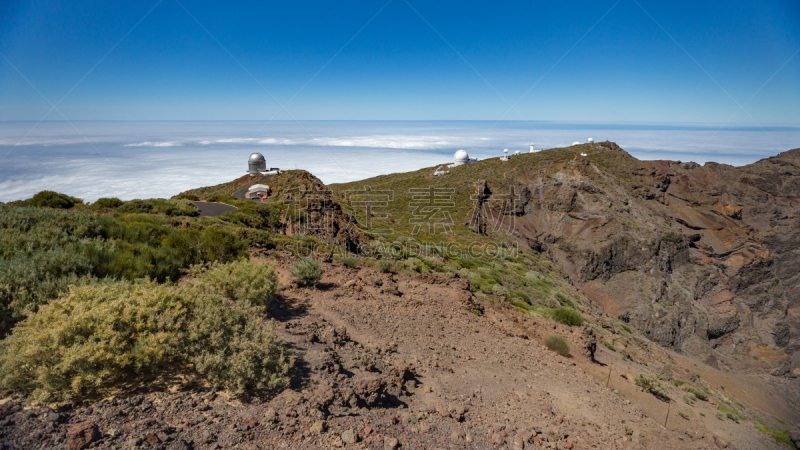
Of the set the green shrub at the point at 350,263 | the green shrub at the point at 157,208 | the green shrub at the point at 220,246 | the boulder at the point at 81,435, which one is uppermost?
the green shrub at the point at 157,208

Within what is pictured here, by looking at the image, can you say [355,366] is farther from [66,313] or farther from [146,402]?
[66,313]

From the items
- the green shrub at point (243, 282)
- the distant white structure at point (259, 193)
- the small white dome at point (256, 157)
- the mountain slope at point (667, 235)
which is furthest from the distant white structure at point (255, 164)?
the green shrub at point (243, 282)

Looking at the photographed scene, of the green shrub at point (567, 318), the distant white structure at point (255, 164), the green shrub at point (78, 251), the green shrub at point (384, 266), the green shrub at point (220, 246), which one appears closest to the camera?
the green shrub at point (78, 251)

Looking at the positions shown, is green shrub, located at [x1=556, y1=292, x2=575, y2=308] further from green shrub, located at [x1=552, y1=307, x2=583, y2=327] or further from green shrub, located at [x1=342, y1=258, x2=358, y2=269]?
green shrub, located at [x1=342, y1=258, x2=358, y2=269]

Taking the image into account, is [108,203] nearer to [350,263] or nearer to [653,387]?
[350,263]

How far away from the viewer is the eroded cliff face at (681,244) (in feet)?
83.7

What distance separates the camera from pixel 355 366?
207 inches

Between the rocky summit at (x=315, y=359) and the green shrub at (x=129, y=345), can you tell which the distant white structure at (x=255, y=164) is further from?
the green shrub at (x=129, y=345)

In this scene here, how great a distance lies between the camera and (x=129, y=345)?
3570 millimetres

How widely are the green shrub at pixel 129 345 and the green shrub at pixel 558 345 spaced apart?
22.7 feet

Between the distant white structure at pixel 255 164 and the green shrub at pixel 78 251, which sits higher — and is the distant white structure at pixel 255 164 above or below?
above

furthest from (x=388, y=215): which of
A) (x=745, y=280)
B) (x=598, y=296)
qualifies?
(x=745, y=280)

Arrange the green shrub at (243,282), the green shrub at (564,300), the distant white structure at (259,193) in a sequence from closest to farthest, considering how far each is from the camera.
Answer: the green shrub at (243,282)
the green shrub at (564,300)
the distant white structure at (259,193)

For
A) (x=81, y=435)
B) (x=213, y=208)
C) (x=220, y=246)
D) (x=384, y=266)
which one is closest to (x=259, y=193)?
(x=213, y=208)
